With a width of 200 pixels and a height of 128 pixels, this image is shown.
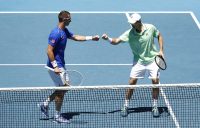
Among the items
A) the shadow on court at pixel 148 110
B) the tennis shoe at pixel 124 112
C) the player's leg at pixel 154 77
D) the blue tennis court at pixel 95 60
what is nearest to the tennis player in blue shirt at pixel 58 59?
the blue tennis court at pixel 95 60

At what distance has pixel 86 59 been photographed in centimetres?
1359

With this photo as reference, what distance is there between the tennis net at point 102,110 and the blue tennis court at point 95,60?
16mm

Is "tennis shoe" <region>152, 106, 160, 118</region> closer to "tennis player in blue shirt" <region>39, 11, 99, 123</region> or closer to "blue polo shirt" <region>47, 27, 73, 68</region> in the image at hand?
"tennis player in blue shirt" <region>39, 11, 99, 123</region>

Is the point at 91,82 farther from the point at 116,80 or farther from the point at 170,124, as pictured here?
the point at 170,124

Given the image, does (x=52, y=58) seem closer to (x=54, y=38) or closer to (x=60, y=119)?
(x=54, y=38)

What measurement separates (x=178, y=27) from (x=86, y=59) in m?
3.43

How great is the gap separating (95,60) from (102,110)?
3537 mm

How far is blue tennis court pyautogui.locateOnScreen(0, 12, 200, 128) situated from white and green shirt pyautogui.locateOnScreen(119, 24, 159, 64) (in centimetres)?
73

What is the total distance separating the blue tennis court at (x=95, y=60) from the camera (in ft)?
32.7

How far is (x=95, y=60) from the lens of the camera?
534 inches
